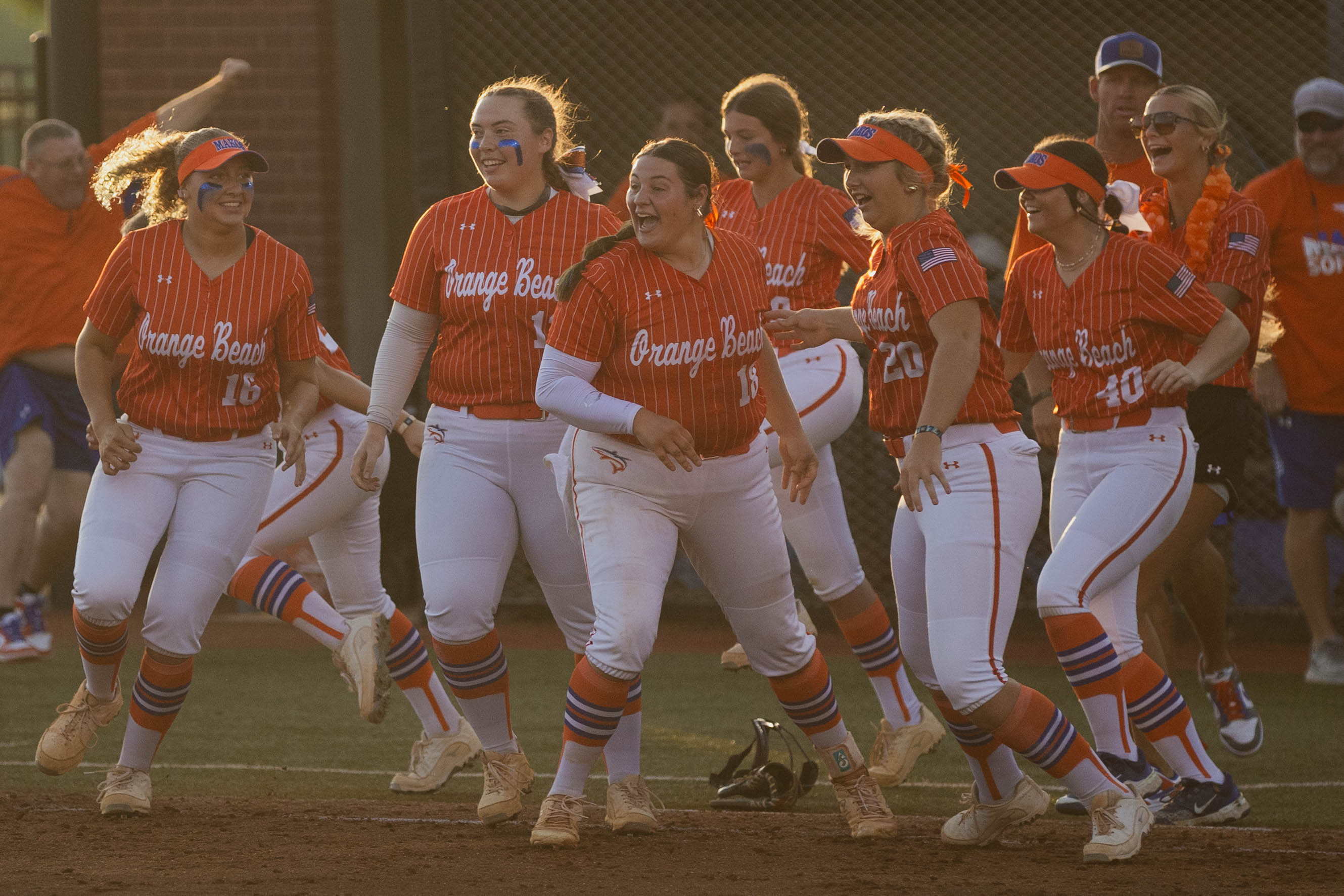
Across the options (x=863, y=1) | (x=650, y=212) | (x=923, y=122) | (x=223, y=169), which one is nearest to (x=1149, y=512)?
(x=923, y=122)

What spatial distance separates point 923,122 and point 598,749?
6.36 ft

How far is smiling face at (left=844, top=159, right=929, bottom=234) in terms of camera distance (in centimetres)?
478

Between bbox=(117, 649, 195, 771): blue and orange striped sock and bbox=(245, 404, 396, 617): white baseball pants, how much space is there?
2.57ft

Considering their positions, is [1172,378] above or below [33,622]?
above

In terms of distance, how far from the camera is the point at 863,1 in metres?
12.8

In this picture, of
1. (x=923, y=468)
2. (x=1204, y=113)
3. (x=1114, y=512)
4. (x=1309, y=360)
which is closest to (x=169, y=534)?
(x=923, y=468)

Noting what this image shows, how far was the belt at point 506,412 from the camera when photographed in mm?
5105

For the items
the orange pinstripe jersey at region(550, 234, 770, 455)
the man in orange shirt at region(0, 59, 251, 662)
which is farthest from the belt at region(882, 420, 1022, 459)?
the man in orange shirt at region(0, 59, 251, 662)

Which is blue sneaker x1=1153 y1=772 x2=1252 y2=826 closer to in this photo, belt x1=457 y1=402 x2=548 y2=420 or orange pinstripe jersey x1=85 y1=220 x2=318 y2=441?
belt x1=457 y1=402 x2=548 y2=420

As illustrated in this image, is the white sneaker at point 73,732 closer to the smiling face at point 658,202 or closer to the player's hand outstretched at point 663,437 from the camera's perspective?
the player's hand outstretched at point 663,437

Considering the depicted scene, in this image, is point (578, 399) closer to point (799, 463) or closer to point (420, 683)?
point (799, 463)

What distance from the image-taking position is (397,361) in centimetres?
520

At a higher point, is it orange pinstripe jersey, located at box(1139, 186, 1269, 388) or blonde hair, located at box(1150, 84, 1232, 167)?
blonde hair, located at box(1150, 84, 1232, 167)

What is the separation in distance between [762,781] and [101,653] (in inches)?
81.8
